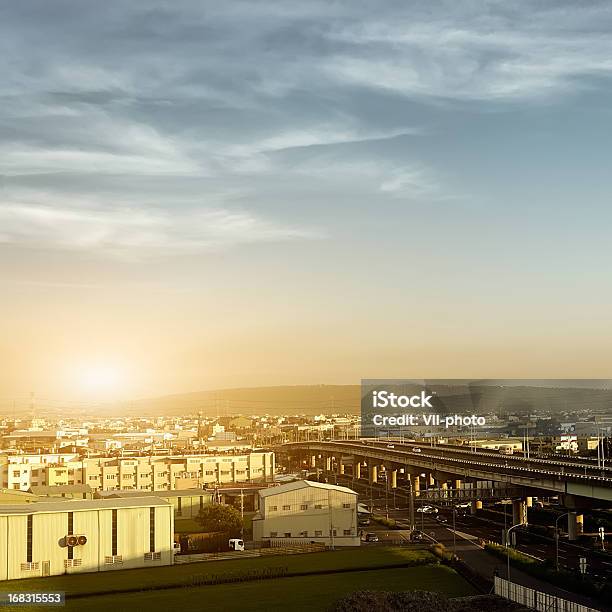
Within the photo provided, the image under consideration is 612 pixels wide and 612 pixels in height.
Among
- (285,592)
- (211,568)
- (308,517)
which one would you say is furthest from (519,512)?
(285,592)

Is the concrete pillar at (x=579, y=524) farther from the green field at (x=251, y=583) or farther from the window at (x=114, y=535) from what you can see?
the window at (x=114, y=535)

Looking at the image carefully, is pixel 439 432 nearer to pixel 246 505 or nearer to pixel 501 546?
pixel 246 505

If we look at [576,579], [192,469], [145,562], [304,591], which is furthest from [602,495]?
[192,469]

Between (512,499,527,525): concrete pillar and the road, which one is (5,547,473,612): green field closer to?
the road

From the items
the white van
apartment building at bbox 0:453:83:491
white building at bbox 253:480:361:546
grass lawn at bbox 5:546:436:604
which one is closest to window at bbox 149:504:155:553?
grass lawn at bbox 5:546:436:604

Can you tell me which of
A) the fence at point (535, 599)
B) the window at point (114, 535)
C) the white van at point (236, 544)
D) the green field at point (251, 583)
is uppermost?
the window at point (114, 535)

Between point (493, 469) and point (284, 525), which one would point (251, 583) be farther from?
point (493, 469)

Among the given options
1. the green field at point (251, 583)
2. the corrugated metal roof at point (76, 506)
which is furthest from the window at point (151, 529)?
the green field at point (251, 583)
